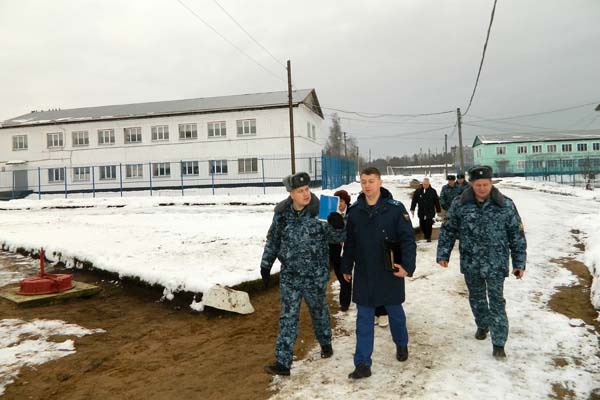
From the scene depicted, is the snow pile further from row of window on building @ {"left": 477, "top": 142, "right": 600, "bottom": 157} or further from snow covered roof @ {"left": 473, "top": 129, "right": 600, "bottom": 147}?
row of window on building @ {"left": 477, "top": 142, "right": 600, "bottom": 157}

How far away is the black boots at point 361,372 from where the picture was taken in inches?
148

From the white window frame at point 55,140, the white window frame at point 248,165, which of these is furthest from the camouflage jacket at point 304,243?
the white window frame at point 55,140

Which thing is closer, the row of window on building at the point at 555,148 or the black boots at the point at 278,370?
the black boots at the point at 278,370

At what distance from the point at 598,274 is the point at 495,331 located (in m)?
3.78

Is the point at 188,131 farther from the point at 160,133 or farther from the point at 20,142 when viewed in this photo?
the point at 20,142

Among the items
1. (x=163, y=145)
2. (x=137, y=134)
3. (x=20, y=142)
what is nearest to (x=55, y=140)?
(x=20, y=142)

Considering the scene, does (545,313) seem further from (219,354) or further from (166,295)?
(166,295)

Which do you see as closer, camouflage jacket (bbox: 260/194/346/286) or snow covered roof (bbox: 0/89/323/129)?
camouflage jacket (bbox: 260/194/346/286)

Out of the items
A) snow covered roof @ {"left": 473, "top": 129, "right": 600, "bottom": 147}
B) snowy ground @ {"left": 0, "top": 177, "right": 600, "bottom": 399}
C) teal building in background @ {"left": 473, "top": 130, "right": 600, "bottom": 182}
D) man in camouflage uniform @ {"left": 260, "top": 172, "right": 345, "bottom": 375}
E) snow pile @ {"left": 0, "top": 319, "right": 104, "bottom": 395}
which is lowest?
snow pile @ {"left": 0, "top": 319, "right": 104, "bottom": 395}

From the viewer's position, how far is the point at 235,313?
244 inches

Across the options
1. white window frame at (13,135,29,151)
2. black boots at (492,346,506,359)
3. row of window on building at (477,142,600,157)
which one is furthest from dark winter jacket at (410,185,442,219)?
row of window on building at (477,142,600,157)

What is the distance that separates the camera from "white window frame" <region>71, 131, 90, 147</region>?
3503cm

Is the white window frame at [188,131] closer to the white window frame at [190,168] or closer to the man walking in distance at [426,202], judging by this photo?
the white window frame at [190,168]

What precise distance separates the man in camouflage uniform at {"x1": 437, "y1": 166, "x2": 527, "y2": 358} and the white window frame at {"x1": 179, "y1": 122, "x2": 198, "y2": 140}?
30727 millimetres
